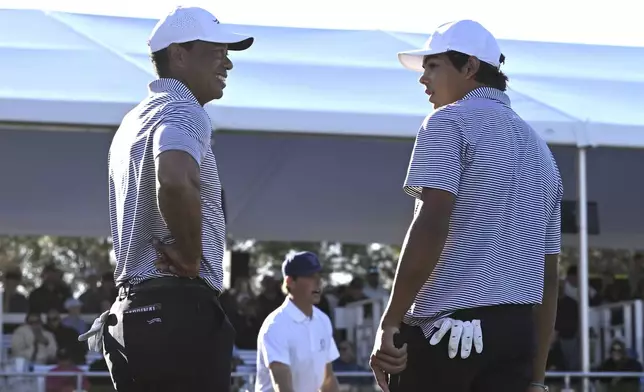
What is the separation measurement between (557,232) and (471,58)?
0.59m

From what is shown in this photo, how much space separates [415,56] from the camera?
374 cm

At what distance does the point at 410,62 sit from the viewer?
3926 mm

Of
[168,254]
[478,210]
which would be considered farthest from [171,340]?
[478,210]

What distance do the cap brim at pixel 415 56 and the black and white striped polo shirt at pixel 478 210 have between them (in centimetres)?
20

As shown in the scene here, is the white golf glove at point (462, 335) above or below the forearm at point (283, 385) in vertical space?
above

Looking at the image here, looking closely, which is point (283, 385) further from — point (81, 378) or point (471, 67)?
point (471, 67)

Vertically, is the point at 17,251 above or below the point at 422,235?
above

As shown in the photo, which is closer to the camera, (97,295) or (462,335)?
(462,335)

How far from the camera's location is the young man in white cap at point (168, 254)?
127 inches

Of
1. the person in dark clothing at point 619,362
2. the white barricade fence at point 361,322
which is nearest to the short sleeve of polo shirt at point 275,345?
the person in dark clothing at point 619,362

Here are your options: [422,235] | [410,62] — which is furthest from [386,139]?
[422,235]

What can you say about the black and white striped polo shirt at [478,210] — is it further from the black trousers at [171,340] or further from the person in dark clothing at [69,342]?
the person in dark clothing at [69,342]

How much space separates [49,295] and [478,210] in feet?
38.8

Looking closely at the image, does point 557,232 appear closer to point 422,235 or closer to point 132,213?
point 422,235
